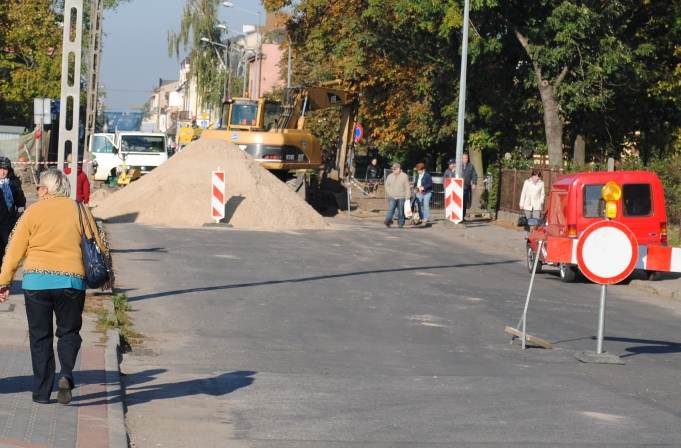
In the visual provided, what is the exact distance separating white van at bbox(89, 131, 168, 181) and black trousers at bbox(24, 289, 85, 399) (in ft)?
138

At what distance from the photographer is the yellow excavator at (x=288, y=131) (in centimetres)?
3847

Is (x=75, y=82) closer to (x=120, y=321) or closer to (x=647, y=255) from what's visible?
(x=120, y=321)

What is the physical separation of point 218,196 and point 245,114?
1036cm

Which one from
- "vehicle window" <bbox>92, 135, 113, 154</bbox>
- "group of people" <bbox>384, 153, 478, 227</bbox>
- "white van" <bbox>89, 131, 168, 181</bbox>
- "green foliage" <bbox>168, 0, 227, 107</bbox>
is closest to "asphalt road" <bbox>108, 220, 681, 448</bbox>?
"group of people" <bbox>384, 153, 478, 227</bbox>

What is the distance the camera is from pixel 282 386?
9.69 m

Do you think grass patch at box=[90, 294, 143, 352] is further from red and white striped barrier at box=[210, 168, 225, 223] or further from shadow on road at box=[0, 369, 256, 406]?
red and white striped barrier at box=[210, 168, 225, 223]

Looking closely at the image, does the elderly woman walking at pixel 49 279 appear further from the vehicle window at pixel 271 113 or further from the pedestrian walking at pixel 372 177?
the pedestrian walking at pixel 372 177

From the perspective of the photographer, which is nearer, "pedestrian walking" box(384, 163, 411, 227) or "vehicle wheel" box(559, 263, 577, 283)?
"vehicle wheel" box(559, 263, 577, 283)

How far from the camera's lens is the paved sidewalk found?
7.06m

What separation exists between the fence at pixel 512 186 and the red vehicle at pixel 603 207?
15140 mm

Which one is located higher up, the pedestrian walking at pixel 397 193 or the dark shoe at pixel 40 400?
the pedestrian walking at pixel 397 193

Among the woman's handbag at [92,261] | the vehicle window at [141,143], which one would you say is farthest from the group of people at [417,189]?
the woman's handbag at [92,261]

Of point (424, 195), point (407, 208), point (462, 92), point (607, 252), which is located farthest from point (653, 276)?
point (424, 195)

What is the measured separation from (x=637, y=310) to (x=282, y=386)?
8.12 metres
